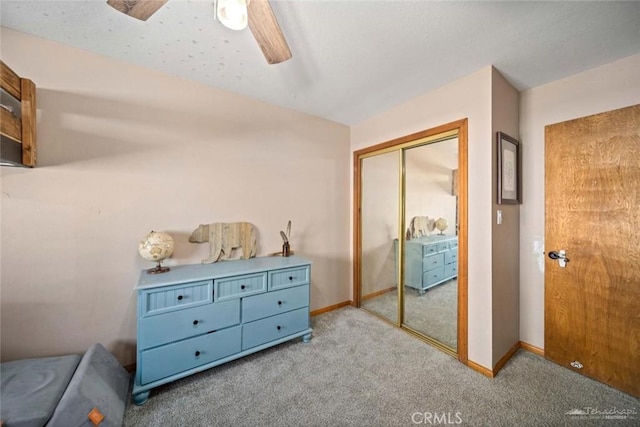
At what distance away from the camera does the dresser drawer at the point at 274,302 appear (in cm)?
195

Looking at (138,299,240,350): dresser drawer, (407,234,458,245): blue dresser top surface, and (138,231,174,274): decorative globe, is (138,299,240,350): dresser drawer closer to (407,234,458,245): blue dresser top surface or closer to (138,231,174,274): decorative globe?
(138,231,174,274): decorative globe

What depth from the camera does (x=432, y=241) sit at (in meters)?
2.50

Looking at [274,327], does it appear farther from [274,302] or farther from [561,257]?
[561,257]

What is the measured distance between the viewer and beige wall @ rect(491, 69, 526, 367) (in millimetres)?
1850

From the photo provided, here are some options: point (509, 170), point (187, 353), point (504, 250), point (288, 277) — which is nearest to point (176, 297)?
point (187, 353)

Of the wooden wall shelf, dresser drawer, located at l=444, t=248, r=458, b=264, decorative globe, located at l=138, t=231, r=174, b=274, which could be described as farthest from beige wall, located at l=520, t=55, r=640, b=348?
the wooden wall shelf

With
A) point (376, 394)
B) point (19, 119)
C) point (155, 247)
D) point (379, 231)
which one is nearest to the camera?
point (19, 119)

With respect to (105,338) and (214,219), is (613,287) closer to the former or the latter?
(214,219)

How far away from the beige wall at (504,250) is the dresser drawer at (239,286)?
1.89 meters

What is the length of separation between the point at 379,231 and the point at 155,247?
7.61 feet

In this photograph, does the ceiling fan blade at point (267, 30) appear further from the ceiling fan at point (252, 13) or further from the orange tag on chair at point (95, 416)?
the orange tag on chair at point (95, 416)

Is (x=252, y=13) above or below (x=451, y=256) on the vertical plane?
above

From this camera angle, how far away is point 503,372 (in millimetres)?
1854

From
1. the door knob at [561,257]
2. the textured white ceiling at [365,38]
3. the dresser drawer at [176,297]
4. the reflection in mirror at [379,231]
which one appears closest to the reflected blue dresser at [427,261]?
the reflection in mirror at [379,231]
